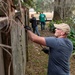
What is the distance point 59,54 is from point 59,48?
0.14 m

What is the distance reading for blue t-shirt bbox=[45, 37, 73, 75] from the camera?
3932 mm

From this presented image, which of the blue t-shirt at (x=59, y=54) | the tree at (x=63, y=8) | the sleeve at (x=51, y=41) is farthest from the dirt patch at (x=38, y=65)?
the tree at (x=63, y=8)

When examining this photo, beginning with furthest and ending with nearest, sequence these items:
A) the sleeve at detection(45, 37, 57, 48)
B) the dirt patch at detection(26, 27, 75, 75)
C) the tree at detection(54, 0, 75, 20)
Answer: the tree at detection(54, 0, 75, 20)
the dirt patch at detection(26, 27, 75, 75)
the sleeve at detection(45, 37, 57, 48)

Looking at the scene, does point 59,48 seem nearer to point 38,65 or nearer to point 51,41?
point 51,41

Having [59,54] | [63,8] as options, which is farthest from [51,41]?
[63,8]

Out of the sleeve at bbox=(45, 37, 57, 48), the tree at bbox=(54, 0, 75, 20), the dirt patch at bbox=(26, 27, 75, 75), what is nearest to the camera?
the sleeve at bbox=(45, 37, 57, 48)

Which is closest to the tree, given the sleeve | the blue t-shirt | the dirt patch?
the dirt patch

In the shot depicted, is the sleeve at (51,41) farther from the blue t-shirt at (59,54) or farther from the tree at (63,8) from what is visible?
the tree at (63,8)

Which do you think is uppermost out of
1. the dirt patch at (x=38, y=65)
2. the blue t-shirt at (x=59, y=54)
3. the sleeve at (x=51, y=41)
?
the sleeve at (x=51, y=41)

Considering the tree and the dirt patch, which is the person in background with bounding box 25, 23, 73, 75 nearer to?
the dirt patch

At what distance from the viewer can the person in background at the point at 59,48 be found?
3896 mm

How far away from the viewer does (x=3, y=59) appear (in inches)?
142

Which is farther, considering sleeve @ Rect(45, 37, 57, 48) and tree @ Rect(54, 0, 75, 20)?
tree @ Rect(54, 0, 75, 20)

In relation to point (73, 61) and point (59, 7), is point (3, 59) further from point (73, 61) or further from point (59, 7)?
point (59, 7)
